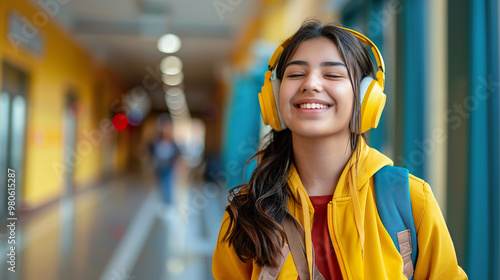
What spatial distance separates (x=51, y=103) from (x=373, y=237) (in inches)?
322

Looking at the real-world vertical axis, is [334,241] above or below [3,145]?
below

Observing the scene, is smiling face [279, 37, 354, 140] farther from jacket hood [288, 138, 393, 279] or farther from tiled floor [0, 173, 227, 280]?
tiled floor [0, 173, 227, 280]

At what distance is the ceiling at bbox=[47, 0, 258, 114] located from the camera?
281 inches

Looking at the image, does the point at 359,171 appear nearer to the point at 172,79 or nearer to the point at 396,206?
the point at 396,206

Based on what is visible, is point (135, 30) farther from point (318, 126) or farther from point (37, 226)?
point (318, 126)

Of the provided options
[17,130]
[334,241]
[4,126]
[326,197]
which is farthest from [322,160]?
[17,130]

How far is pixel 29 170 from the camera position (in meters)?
6.69

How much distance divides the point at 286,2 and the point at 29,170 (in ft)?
15.4

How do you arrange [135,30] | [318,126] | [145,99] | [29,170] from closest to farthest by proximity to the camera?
1. [318,126]
2. [29,170]
3. [135,30]
4. [145,99]

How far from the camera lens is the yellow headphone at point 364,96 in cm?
105

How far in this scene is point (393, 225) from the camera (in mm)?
987

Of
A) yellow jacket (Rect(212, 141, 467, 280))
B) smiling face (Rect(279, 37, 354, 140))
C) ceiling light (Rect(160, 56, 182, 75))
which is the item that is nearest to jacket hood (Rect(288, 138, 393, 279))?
yellow jacket (Rect(212, 141, 467, 280))

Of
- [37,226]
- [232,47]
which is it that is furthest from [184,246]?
[232,47]

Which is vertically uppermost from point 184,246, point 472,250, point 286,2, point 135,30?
point 135,30
